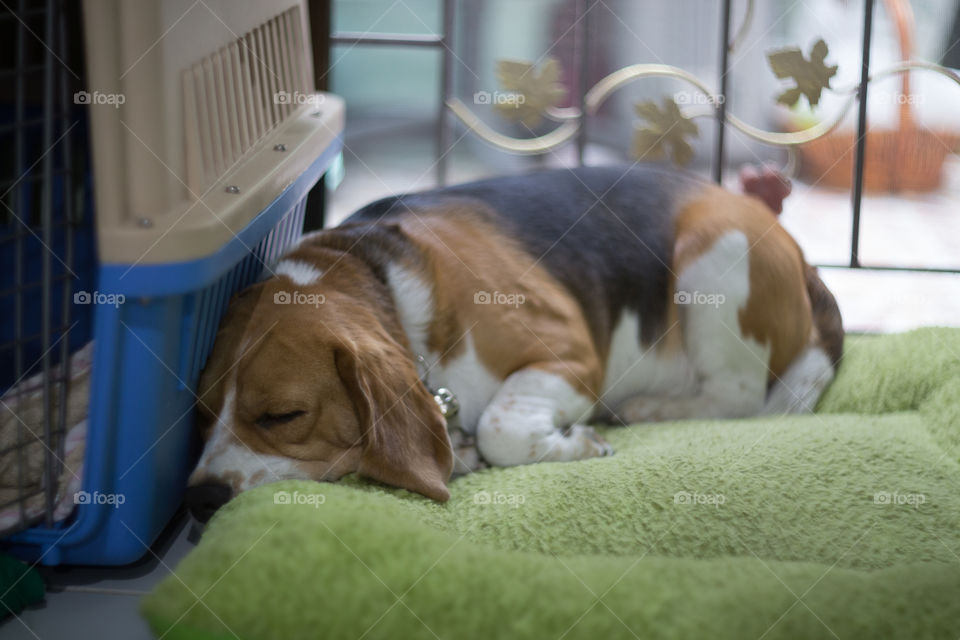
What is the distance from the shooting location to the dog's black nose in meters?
2.01

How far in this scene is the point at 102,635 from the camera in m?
1.92

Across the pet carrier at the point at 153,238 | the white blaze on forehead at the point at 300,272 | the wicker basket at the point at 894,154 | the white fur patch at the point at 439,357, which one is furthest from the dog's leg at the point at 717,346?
the wicker basket at the point at 894,154

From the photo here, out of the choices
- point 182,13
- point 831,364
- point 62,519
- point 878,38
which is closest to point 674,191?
point 831,364

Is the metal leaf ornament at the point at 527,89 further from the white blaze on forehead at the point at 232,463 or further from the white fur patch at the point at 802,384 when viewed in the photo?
the white blaze on forehead at the point at 232,463

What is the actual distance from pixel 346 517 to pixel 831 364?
158 centimetres

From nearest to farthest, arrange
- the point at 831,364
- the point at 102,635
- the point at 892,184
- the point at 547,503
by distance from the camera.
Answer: the point at 102,635 → the point at 547,503 → the point at 831,364 → the point at 892,184

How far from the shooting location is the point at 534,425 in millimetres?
2367

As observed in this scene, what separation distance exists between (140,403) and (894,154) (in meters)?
4.67

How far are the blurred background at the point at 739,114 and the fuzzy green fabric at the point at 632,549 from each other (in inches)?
86.6

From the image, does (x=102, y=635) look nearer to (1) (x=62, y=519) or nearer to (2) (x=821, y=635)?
(1) (x=62, y=519)

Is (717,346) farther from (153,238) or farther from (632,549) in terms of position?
(153,238)

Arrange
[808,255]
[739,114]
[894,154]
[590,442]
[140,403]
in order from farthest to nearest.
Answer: [739,114]
[894,154]
[808,255]
[590,442]
[140,403]

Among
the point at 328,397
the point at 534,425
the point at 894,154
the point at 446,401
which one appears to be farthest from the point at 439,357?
the point at 894,154

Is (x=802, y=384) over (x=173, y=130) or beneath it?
beneath
